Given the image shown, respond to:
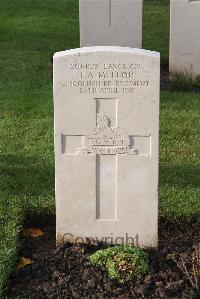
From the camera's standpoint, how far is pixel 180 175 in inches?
236

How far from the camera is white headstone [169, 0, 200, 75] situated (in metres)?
8.68

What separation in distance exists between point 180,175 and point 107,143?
1.64 m

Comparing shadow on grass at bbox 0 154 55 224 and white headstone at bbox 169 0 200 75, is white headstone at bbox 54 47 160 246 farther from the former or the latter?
white headstone at bbox 169 0 200 75

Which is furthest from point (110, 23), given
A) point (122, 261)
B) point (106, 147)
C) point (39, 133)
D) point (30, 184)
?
point (122, 261)

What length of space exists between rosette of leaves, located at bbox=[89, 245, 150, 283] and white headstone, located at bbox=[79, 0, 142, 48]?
4873 millimetres

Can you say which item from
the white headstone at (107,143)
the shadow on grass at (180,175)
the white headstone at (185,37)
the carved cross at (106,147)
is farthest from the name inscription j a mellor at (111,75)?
the white headstone at (185,37)

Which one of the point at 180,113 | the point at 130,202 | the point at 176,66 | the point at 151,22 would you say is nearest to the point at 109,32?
the point at 176,66

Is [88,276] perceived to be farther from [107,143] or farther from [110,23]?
[110,23]

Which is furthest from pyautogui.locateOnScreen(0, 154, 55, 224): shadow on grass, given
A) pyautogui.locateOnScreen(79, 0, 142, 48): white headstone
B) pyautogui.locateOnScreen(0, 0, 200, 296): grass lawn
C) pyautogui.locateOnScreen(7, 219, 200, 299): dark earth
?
pyautogui.locateOnScreen(79, 0, 142, 48): white headstone

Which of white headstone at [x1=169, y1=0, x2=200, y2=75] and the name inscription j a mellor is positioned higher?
white headstone at [x1=169, y1=0, x2=200, y2=75]

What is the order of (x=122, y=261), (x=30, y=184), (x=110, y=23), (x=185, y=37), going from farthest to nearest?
1. (x=110, y=23)
2. (x=185, y=37)
3. (x=30, y=184)
4. (x=122, y=261)

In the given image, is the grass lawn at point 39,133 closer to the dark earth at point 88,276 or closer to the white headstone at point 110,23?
the dark earth at point 88,276

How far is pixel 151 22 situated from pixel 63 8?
6.77ft

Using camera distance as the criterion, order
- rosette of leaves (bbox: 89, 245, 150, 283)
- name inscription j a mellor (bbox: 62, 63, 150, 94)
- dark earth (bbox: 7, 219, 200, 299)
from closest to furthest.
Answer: dark earth (bbox: 7, 219, 200, 299) → rosette of leaves (bbox: 89, 245, 150, 283) → name inscription j a mellor (bbox: 62, 63, 150, 94)
